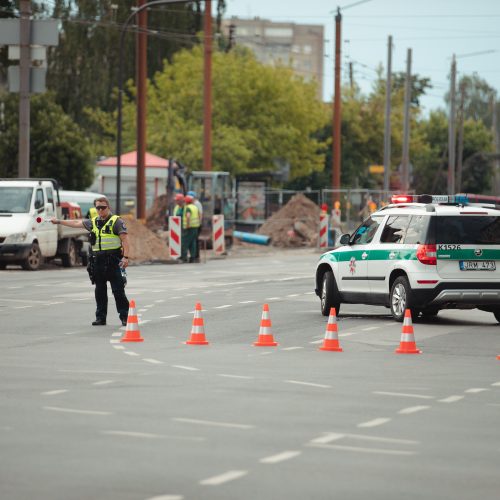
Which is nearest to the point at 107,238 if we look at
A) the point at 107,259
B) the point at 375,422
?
the point at 107,259

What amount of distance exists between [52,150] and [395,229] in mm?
50407

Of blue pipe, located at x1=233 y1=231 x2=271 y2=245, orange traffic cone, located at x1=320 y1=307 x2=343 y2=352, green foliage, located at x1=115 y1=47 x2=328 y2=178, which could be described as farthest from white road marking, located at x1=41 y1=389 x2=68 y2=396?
green foliage, located at x1=115 y1=47 x2=328 y2=178

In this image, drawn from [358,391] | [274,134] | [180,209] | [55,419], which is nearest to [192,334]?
[358,391]

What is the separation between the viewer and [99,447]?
400 inches

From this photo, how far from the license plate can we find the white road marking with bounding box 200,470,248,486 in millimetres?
12656

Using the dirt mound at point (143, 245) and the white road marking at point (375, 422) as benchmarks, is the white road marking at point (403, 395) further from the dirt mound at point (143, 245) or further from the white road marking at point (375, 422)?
the dirt mound at point (143, 245)

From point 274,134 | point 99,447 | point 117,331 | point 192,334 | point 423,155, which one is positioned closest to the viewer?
point 99,447

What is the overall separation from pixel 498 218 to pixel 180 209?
2163 cm

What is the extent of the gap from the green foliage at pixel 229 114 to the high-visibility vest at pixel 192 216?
33.2 meters

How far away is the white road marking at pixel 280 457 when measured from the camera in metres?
9.66

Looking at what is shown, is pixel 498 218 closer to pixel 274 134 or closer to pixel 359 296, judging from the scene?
pixel 359 296

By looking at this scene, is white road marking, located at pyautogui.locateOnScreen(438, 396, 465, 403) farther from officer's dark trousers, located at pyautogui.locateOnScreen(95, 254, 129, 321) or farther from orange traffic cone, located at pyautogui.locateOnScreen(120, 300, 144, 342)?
officer's dark trousers, located at pyautogui.locateOnScreen(95, 254, 129, 321)

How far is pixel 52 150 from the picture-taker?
7131 centimetres

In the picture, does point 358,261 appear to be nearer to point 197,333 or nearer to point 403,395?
point 197,333
